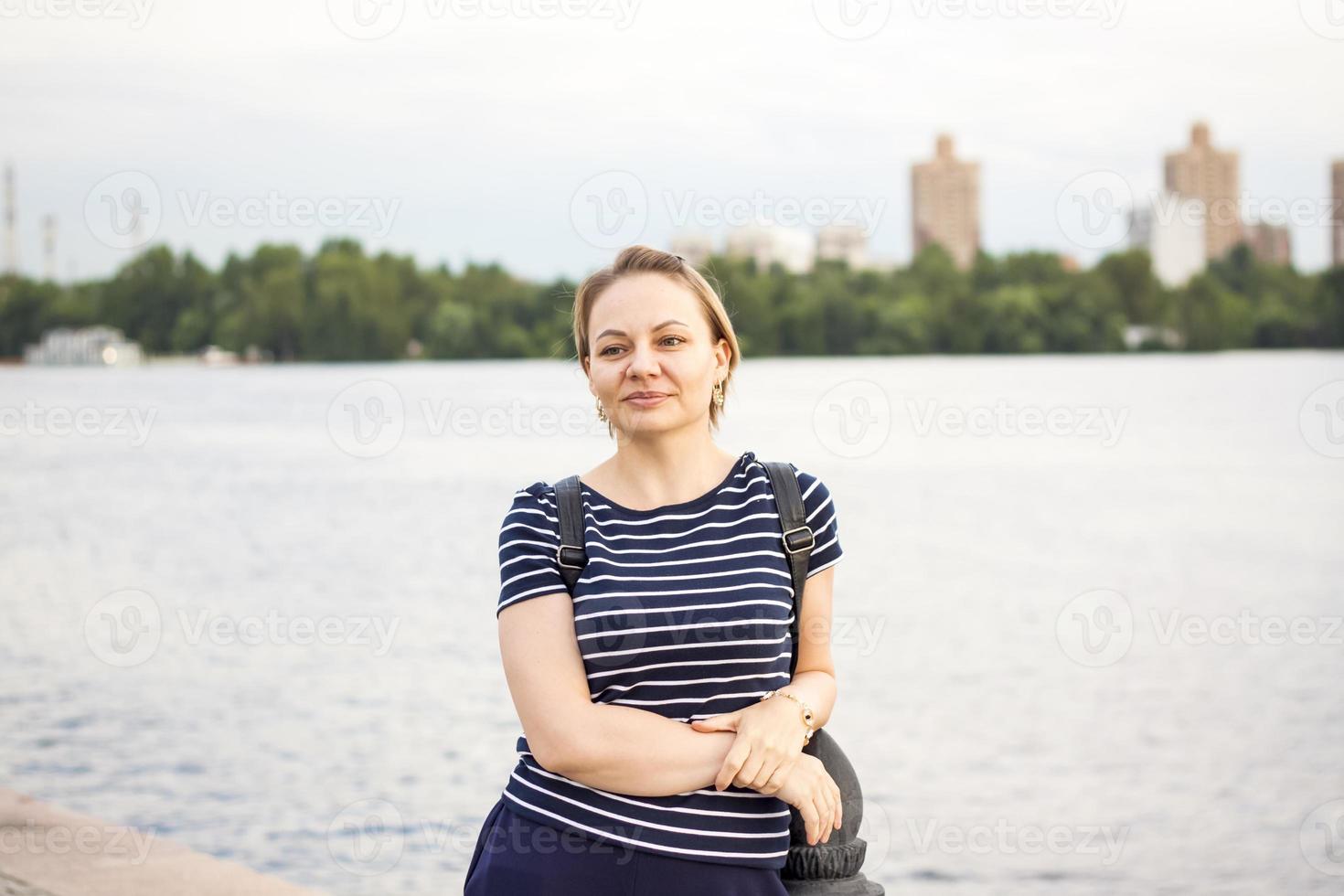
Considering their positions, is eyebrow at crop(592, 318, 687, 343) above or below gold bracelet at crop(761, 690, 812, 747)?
above

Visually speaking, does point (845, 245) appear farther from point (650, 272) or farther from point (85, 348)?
point (650, 272)

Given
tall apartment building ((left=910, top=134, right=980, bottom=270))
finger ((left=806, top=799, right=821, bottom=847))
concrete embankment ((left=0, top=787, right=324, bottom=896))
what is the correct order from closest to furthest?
finger ((left=806, top=799, right=821, bottom=847)) → concrete embankment ((left=0, top=787, right=324, bottom=896)) → tall apartment building ((left=910, top=134, right=980, bottom=270))

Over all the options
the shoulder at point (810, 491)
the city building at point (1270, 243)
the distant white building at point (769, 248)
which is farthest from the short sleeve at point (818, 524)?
the city building at point (1270, 243)

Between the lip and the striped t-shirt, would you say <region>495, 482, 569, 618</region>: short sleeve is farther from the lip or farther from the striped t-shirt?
the lip

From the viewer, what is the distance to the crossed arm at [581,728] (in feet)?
7.41

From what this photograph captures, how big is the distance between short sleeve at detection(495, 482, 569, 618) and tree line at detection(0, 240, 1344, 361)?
71.7 metres

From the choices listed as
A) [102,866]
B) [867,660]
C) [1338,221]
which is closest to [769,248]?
[1338,221]

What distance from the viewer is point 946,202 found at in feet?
306

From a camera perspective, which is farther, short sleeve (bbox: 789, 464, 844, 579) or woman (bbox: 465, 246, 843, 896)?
short sleeve (bbox: 789, 464, 844, 579)

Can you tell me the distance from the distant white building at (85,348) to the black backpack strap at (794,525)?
97876 mm

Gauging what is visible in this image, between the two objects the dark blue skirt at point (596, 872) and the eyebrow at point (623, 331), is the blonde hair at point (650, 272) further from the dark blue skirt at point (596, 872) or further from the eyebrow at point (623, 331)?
the dark blue skirt at point (596, 872)

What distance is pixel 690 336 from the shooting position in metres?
2.46

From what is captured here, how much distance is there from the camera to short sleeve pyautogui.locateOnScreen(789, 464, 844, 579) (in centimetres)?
243

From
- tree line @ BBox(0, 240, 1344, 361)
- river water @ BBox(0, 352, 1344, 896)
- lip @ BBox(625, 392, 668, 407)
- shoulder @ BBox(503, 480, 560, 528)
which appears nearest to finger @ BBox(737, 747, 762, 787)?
shoulder @ BBox(503, 480, 560, 528)
